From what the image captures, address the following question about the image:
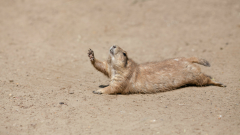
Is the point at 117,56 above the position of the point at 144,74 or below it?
above

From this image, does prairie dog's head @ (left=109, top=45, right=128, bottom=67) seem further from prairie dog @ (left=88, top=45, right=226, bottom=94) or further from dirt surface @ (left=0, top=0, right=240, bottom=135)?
dirt surface @ (left=0, top=0, right=240, bottom=135)

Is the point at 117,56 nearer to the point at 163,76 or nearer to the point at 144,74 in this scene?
the point at 144,74

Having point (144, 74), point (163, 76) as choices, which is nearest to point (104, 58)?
point (144, 74)

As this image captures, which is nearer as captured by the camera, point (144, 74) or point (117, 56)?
point (117, 56)

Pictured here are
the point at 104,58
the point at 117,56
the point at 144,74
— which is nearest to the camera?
the point at 117,56

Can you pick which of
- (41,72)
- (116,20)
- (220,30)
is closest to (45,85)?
(41,72)

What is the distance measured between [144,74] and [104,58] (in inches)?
111

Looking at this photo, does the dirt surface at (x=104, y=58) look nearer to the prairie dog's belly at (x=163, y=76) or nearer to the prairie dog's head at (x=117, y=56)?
the prairie dog's belly at (x=163, y=76)

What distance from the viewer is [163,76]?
598cm

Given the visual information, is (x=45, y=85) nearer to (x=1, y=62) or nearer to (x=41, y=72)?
(x=41, y=72)

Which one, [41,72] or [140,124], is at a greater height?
[41,72]

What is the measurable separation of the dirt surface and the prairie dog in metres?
0.19

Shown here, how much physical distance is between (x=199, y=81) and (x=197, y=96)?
0.67 m

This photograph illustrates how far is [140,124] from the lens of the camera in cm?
437
